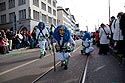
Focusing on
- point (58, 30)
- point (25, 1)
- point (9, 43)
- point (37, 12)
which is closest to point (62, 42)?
point (58, 30)

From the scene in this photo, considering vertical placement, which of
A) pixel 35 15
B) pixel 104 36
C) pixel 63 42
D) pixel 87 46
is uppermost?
pixel 35 15

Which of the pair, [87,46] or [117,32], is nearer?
[117,32]

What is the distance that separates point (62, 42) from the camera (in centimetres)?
1119

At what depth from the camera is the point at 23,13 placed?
179ft

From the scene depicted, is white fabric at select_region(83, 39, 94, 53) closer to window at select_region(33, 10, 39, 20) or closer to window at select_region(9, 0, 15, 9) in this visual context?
window at select_region(33, 10, 39, 20)

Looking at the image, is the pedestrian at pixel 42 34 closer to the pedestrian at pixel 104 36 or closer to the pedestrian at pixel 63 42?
the pedestrian at pixel 104 36

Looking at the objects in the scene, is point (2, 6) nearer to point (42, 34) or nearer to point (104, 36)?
point (42, 34)

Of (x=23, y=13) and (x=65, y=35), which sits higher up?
(x=23, y=13)

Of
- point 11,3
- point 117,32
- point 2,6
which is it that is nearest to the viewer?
point 117,32

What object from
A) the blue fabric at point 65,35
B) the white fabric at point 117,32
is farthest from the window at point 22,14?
the blue fabric at point 65,35

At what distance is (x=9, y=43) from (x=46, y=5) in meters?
45.6

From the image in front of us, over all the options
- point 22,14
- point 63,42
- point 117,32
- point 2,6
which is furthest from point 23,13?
point 63,42

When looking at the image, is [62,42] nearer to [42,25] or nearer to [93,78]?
[93,78]

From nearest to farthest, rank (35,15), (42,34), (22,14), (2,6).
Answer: (42,34) → (22,14) → (35,15) → (2,6)
